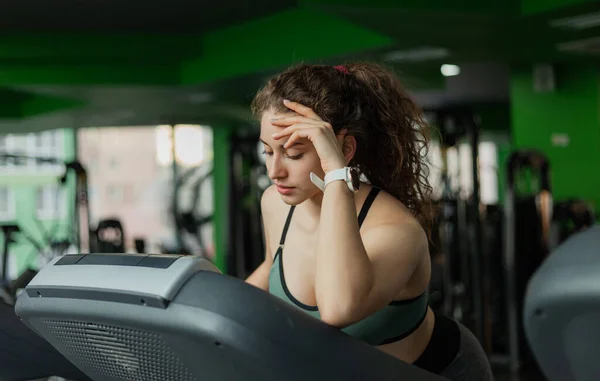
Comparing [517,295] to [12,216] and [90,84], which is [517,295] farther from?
[12,216]

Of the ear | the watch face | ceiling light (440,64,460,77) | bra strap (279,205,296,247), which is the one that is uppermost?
ceiling light (440,64,460,77)

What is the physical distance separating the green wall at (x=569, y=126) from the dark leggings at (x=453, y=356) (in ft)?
21.4

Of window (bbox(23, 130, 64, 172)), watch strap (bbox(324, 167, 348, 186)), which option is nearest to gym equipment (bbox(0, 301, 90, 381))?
A: watch strap (bbox(324, 167, 348, 186))

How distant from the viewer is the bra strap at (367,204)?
138 cm

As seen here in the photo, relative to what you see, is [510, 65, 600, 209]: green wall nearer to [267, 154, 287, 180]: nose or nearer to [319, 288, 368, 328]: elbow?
[267, 154, 287, 180]: nose

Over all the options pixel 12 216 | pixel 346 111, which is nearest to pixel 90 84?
pixel 12 216

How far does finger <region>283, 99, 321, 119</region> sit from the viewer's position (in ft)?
4.33

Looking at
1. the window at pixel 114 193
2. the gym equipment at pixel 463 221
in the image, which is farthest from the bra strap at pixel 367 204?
the window at pixel 114 193

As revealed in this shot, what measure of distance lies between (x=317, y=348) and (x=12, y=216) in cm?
1441

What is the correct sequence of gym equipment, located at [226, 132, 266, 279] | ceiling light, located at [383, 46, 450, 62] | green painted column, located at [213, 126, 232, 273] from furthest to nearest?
green painted column, located at [213, 126, 232, 273] → gym equipment, located at [226, 132, 266, 279] → ceiling light, located at [383, 46, 450, 62]

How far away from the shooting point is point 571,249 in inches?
48.0

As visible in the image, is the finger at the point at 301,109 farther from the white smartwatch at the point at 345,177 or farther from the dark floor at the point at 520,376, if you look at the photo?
the dark floor at the point at 520,376

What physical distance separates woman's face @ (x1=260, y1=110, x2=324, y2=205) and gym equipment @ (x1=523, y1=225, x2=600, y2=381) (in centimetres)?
37

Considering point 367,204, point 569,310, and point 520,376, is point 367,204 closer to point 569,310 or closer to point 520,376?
point 569,310
